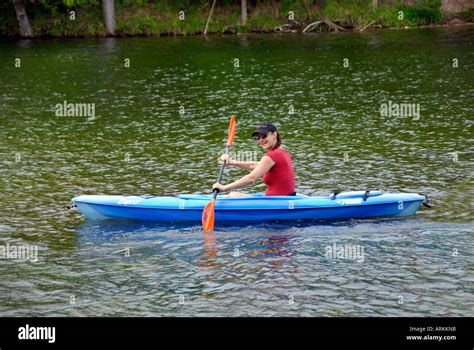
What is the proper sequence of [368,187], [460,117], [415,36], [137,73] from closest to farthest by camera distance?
1. [368,187]
2. [460,117]
3. [137,73]
4. [415,36]

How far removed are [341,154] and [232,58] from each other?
686 inches

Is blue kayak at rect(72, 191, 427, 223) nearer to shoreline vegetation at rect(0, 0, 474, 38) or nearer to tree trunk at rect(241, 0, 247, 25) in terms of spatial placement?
shoreline vegetation at rect(0, 0, 474, 38)

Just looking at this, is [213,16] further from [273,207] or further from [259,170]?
[273,207]

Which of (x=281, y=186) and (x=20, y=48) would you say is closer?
(x=281, y=186)

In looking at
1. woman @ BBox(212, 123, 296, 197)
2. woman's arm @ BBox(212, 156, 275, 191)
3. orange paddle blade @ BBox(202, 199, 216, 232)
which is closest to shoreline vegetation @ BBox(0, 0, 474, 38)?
Answer: woman @ BBox(212, 123, 296, 197)

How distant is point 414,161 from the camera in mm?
21125

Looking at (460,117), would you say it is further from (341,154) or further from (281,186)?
(281,186)

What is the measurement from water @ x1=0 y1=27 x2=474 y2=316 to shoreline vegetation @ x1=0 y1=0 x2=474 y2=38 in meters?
7.28

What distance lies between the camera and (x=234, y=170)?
69.4 ft

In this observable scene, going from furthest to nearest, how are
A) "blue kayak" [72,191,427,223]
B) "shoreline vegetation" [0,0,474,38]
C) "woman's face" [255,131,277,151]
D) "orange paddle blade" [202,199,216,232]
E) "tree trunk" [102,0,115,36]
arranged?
"tree trunk" [102,0,115,36] → "shoreline vegetation" [0,0,474,38] → "blue kayak" [72,191,427,223] → "woman's face" [255,131,277,151] → "orange paddle blade" [202,199,216,232]

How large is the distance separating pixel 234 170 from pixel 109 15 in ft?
102

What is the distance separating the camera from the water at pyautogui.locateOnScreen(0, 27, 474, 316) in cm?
1345
